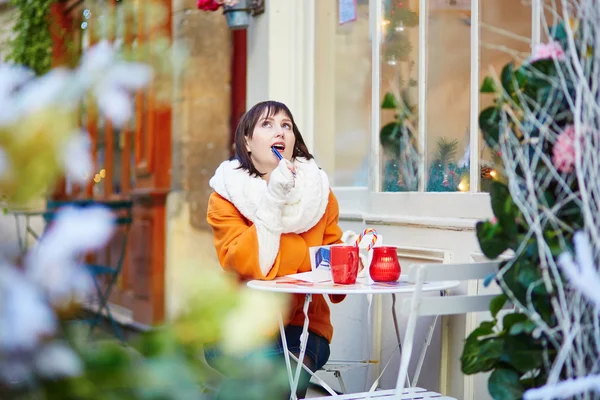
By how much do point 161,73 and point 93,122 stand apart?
0.05 meters

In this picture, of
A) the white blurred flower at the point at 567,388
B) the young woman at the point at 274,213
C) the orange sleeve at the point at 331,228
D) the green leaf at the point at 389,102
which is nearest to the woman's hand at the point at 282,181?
the young woman at the point at 274,213

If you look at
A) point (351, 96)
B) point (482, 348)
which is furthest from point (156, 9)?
point (351, 96)

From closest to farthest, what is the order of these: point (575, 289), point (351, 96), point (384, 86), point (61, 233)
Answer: point (61, 233) → point (575, 289) → point (384, 86) → point (351, 96)

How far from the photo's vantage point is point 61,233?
33 centimetres

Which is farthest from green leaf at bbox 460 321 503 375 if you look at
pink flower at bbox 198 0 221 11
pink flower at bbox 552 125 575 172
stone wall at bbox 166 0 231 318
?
stone wall at bbox 166 0 231 318

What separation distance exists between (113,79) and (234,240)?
1.91 m

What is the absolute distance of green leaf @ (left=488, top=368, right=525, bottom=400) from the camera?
52.7 inches

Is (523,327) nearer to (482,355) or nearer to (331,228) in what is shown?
(482,355)

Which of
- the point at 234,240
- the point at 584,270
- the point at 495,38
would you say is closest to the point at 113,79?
the point at 584,270

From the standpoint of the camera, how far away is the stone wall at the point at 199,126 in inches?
186

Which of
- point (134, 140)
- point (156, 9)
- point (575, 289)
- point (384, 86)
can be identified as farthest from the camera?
point (134, 140)

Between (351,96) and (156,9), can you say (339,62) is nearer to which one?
(351,96)

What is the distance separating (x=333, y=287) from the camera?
2008 mm

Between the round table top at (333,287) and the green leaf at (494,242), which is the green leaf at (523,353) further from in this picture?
the round table top at (333,287)
